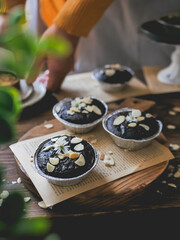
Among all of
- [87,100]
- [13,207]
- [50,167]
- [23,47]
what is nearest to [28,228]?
[13,207]

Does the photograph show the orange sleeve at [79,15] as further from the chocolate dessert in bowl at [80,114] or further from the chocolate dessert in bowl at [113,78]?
the chocolate dessert in bowl at [80,114]

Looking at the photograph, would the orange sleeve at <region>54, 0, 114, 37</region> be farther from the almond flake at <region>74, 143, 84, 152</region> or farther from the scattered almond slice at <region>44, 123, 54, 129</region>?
the almond flake at <region>74, 143, 84, 152</region>

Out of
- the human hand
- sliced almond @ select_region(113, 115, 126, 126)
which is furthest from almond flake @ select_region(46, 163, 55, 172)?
the human hand

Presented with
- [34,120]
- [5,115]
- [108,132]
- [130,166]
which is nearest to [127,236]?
[130,166]

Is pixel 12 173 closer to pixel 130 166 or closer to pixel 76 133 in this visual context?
pixel 76 133

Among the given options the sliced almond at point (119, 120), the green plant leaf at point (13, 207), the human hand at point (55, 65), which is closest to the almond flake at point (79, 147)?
the sliced almond at point (119, 120)

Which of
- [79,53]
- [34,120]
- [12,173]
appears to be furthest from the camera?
[79,53]
